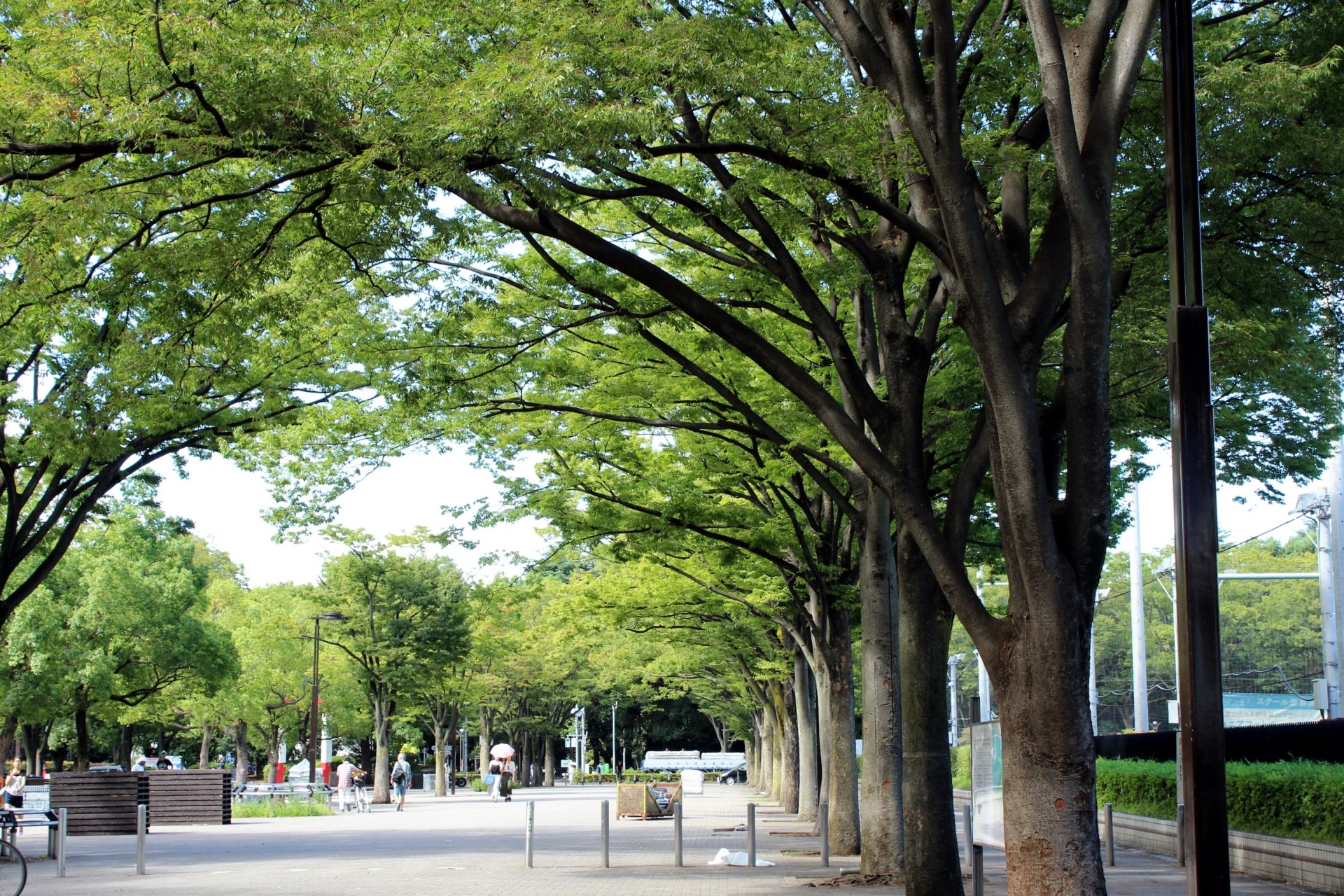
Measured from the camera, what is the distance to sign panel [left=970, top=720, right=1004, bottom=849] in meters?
15.4

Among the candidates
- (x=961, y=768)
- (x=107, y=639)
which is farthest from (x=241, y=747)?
(x=961, y=768)

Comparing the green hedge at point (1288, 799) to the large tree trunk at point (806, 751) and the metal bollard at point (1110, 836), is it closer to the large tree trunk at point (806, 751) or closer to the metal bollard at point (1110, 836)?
the metal bollard at point (1110, 836)

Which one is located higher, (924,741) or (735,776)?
(924,741)

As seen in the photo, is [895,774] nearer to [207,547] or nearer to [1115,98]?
[1115,98]

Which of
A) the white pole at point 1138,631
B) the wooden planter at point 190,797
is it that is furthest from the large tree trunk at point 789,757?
the wooden planter at point 190,797

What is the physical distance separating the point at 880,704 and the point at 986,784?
3.06 meters

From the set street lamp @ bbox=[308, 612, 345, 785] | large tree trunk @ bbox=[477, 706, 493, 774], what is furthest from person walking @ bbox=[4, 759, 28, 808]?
large tree trunk @ bbox=[477, 706, 493, 774]

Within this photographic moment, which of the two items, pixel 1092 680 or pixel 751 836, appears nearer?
pixel 751 836

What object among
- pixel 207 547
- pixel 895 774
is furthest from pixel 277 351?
pixel 207 547

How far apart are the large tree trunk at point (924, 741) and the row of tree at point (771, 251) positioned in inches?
1.3

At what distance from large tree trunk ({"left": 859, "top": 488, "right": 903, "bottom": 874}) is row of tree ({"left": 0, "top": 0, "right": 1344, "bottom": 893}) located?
49mm

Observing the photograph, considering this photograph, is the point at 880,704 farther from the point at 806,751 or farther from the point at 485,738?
the point at 485,738

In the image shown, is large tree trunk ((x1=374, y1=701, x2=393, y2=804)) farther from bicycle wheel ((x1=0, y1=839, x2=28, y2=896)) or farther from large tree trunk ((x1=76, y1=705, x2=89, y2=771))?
bicycle wheel ((x1=0, y1=839, x2=28, y2=896))

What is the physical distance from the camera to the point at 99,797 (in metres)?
24.8
